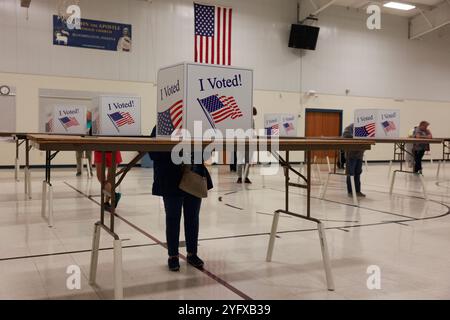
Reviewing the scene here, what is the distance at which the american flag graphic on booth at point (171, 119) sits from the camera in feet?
7.75

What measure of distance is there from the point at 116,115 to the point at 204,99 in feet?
7.91

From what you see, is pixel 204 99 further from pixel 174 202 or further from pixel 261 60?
pixel 261 60

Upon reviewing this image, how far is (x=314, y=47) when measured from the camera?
46.6 feet

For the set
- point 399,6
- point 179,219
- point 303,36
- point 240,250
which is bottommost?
point 240,250

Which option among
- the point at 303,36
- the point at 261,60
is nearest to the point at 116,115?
the point at 261,60

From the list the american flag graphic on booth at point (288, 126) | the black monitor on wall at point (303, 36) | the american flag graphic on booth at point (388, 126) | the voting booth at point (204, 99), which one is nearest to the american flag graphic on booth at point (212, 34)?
the black monitor on wall at point (303, 36)

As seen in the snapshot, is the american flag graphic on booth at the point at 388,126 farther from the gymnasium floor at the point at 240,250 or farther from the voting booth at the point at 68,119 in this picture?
the voting booth at the point at 68,119

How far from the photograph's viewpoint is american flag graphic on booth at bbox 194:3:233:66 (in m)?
12.2

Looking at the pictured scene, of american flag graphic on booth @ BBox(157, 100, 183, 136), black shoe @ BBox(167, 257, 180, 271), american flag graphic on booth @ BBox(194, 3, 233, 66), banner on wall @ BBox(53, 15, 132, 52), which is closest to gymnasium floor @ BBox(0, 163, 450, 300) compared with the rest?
black shoe @ BBox(167, 257, 180, 271)

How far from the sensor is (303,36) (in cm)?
1388

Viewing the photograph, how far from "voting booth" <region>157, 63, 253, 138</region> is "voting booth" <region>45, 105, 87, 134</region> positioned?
376 centimetres
